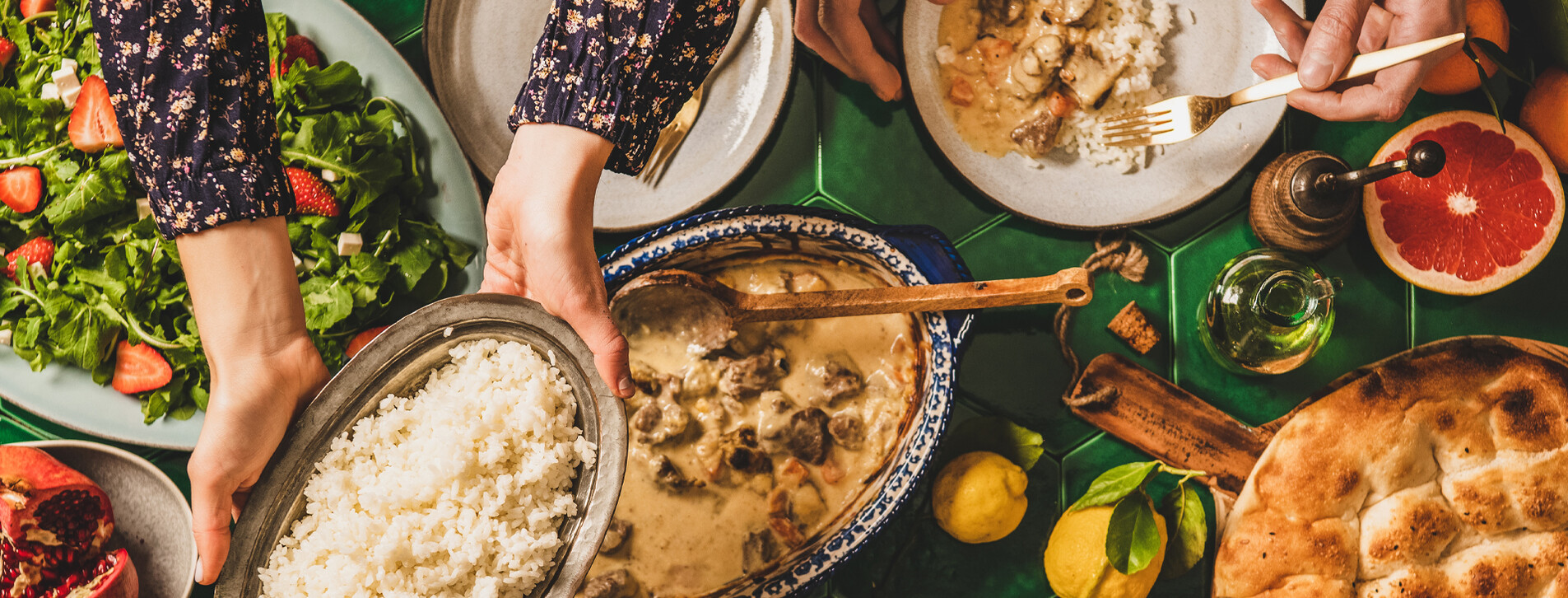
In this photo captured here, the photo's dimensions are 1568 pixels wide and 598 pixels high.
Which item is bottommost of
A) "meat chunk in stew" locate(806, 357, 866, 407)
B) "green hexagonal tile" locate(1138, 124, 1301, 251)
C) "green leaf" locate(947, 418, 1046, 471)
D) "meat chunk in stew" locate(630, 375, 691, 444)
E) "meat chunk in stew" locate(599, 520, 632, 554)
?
"meat chunk in stew" locate(599, 520, 632, 554)

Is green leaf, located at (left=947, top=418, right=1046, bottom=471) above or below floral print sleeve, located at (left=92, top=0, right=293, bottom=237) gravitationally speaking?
below

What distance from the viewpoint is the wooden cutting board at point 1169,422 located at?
1675 millimetres

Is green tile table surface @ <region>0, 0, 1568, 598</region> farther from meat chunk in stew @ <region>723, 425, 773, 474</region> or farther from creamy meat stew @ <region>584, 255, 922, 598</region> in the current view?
meat chunk in stew @ <region>723, 425, 773, 474</region>

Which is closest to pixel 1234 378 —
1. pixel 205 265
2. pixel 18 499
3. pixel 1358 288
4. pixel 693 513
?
pixel 1358 288

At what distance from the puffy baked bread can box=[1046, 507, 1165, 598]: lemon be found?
206 mm

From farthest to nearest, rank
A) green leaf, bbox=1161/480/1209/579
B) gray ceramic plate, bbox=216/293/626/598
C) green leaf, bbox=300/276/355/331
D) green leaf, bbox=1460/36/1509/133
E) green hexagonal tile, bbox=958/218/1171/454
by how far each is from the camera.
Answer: green hexagonal tile, bbox=958/218/1171/454
green leaf, bbox=1161/480/1209/579
green leaf, bbox=300/276/355/331
green leaf, bbox=1460/36/1509/133
gray ceramic plate, bbox=216/293/626/598

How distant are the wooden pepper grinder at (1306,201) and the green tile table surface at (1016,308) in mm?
58

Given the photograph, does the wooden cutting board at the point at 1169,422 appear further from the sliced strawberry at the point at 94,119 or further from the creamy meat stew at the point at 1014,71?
the sliced strawberry at the point at 94,119

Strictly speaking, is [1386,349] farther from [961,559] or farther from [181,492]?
[181,492]

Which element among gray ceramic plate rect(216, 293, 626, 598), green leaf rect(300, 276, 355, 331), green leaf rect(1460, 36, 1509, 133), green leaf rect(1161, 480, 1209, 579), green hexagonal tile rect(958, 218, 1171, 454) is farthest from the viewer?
green hexagonal tile rect(958, 218, 1171, 454)

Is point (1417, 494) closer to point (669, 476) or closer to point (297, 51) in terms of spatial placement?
point (669, 476)

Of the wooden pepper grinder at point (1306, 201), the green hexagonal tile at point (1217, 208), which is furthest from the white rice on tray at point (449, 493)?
the wooden pepper grinder at point (1306, 201)

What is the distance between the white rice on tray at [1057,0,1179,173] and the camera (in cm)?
165

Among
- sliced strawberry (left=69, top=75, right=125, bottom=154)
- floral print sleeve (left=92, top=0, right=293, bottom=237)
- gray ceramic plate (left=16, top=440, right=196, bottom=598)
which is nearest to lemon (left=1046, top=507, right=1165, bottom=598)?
floral print sleeve (left=92, top=0, right=293, bottom=237)
